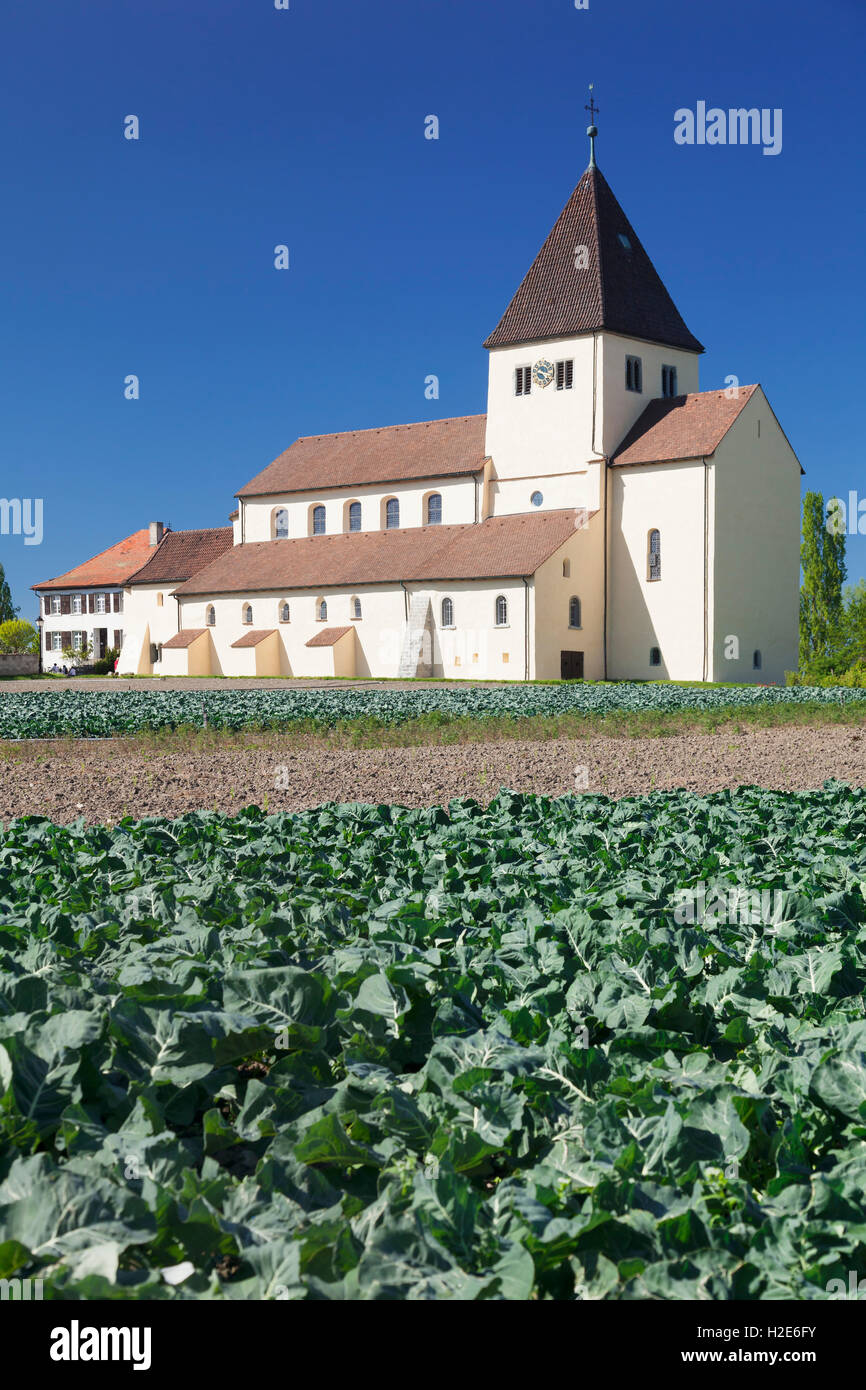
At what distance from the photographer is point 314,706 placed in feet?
83.0

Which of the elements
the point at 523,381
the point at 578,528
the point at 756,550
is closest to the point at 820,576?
the point at 756,550

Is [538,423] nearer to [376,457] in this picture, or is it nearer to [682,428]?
[682,428]

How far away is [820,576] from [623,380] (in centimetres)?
1303

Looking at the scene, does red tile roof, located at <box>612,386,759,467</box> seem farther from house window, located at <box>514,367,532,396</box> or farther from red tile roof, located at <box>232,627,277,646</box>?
red tile roof, located at <box>232,627,277,646</box>

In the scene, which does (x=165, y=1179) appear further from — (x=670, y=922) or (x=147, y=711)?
(x=147, y=711)

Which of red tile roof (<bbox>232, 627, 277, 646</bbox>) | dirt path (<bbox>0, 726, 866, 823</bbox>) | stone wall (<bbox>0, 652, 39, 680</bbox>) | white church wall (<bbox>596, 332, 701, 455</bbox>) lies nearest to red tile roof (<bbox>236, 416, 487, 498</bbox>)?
white church wall (<bbox>596, 332, 701, 455</bbox>)

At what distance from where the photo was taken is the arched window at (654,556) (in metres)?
50.3

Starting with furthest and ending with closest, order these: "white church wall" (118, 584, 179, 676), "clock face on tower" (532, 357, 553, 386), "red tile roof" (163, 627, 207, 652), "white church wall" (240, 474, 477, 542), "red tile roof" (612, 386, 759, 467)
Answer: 1. "white church wall" (118, 584, 179, 676)
2. "red tile roof" (163, 627, 207, 652)
3. "white church wall" (240, 474, 477, 542)
4. "clock face on tower" (532, 357, 553, 386)
5. "red tile roof" (612, 386, 759, 467)

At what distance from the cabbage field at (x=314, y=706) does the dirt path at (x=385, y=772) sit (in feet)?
10.7

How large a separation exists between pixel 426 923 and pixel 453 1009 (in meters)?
1.03

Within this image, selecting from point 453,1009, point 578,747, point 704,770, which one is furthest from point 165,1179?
point 578,747

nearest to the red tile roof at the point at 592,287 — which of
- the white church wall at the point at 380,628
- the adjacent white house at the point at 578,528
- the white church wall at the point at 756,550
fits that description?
the adjacent white house at the point at 578,528

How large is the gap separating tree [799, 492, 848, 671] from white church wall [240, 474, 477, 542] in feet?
51.9

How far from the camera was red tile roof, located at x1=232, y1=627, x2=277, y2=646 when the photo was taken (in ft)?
191
